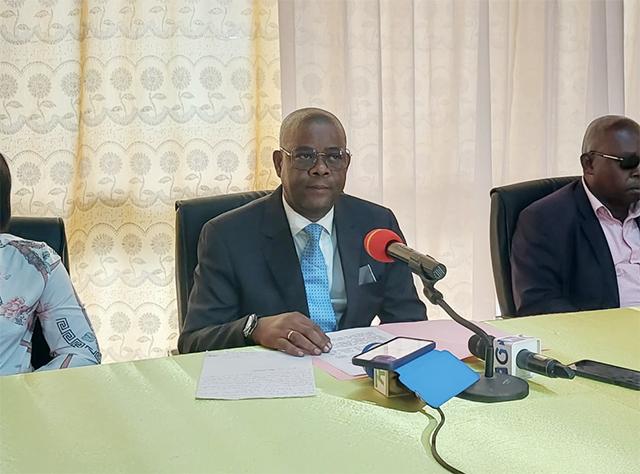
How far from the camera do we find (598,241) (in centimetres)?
231

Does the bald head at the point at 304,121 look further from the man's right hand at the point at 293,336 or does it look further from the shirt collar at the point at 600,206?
the shirt collar at the point at 600,206

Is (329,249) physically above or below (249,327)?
above

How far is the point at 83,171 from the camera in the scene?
8.19 feet

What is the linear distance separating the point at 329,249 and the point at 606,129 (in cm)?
100

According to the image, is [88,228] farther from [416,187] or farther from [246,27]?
[416,187]

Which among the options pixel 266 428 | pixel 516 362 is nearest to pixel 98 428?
pixel 266 428

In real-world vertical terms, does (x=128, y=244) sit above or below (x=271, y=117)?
below

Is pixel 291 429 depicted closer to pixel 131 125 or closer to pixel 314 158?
pixel 314 158

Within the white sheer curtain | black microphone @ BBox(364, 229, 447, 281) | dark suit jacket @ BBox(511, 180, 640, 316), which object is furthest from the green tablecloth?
the white sheer curtain

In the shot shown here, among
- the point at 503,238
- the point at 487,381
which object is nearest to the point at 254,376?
the point at 487,381

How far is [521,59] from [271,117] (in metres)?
1.06

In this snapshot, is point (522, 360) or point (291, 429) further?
point (522, 360)

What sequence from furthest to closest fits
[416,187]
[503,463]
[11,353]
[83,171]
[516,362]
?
[416,187] → [83,171] → [11,353] → [516,362] → [503,463]

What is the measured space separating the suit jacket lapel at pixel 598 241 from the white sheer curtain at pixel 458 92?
0.68 metres
